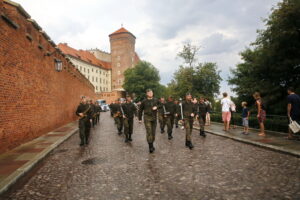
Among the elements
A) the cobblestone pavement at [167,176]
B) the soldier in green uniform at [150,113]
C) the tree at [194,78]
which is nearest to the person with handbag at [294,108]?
the cobblestone pavement at [167,176]

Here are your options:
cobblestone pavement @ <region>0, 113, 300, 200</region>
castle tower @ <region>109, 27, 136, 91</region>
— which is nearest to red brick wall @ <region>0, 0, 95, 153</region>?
cobblestone pavement @ <region>0, 113, 300, 200</region>

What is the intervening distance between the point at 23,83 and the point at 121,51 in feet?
241

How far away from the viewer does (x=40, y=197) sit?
154 inches

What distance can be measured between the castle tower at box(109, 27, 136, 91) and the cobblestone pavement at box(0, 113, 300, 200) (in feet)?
247

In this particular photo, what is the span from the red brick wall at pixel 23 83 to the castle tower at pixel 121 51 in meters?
66.8

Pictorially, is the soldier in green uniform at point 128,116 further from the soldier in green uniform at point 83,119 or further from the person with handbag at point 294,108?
the person with handbag at point 294,108

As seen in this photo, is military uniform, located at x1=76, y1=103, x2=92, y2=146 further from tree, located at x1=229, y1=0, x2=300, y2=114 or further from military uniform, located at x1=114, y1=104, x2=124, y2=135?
tree, located at x1=229, y1=0, x2=300, y2=114

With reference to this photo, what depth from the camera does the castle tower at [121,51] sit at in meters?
80.2

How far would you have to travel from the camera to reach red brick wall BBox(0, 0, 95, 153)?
7.58 metres

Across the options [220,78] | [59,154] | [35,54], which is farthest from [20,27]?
[220,78]

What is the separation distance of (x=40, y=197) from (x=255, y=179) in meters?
3.99

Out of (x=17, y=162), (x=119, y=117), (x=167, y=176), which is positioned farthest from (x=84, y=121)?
(x=167, y=176)

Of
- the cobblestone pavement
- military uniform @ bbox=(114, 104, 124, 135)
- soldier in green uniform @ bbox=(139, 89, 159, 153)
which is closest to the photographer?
the cobblestone pavement

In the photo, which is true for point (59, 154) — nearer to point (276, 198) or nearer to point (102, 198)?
point (102, 198)
